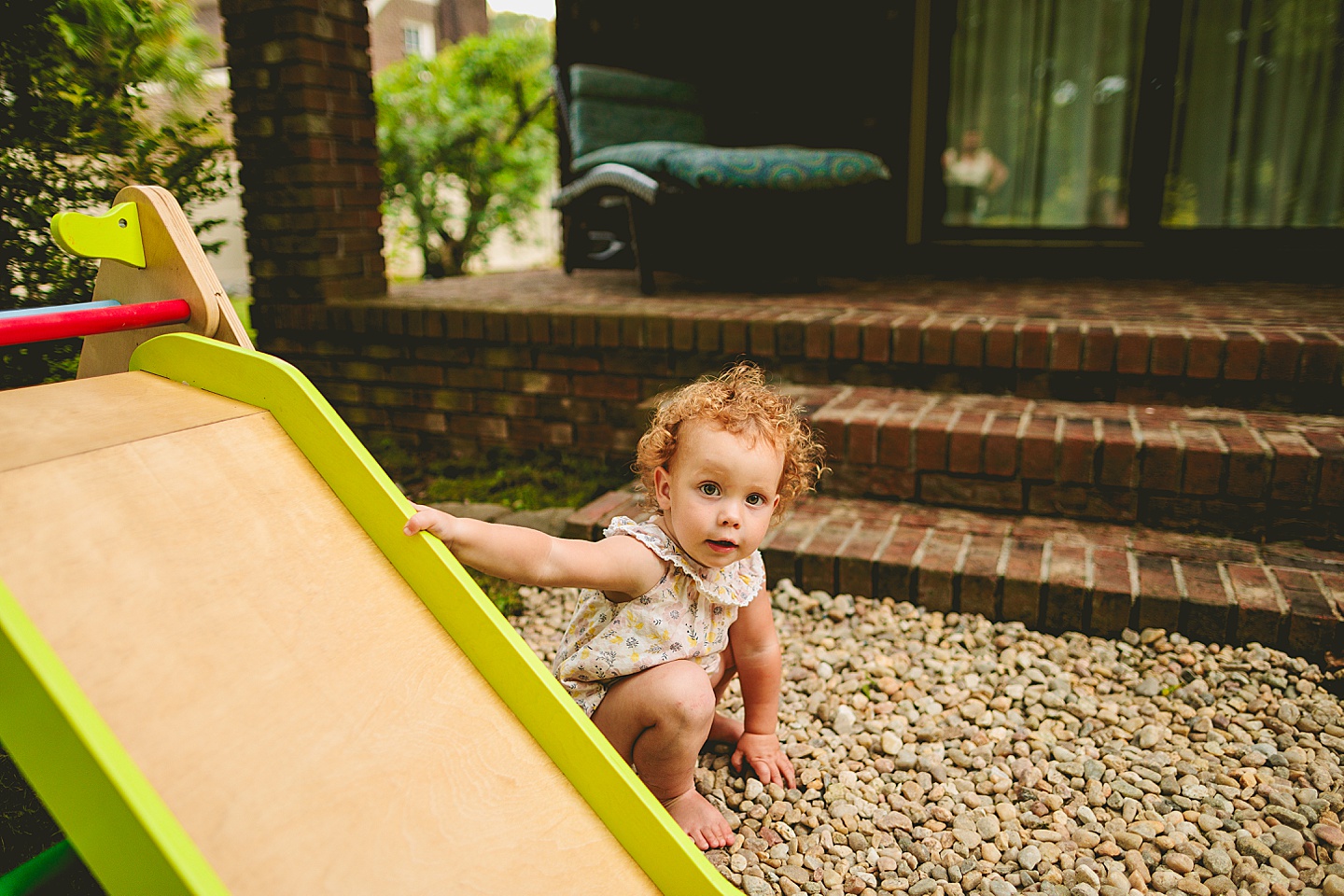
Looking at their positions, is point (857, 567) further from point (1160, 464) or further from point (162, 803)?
point (162, 803)

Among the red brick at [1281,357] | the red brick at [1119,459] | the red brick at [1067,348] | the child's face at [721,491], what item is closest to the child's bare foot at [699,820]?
the child's face at [721,491]

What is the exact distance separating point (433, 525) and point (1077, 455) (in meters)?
1.92

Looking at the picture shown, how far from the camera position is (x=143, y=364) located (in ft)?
4.71

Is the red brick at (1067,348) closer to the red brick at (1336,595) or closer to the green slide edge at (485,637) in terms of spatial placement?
the red brick at (1336,595)

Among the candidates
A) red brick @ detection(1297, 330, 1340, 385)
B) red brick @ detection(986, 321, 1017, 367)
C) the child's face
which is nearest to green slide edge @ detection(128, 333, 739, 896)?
the child's face

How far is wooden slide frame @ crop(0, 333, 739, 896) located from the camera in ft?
2.64

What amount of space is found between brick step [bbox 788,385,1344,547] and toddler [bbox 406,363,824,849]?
1162 millimetres

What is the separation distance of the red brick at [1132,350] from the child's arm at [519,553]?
6.78 ft

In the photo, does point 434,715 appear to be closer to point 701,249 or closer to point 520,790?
point 520,790

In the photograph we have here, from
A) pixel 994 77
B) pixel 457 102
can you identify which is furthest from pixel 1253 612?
pixel 457 102

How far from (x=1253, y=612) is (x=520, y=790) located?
175cm

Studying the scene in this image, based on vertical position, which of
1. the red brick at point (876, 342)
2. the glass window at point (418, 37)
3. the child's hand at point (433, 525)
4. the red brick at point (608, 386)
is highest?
the glass window at point (418, 37)

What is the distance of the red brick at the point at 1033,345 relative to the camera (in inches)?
110

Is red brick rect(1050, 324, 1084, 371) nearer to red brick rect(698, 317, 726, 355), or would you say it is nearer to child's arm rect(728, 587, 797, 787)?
red brick rect(698, 317, 726, 355)
